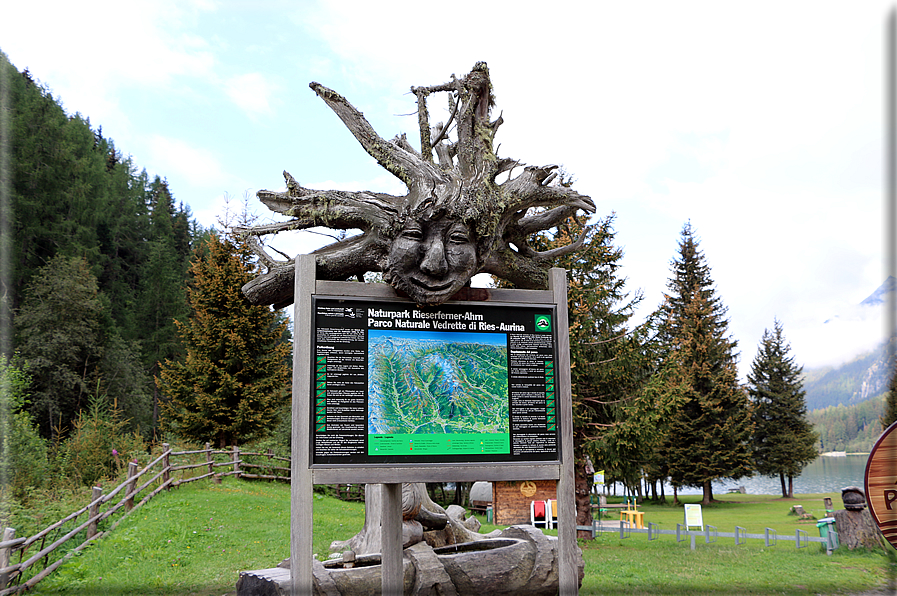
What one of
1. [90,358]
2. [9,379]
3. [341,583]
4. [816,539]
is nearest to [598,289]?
[816,539]

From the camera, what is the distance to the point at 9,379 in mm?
12844

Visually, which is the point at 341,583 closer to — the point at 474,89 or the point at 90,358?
the point at 474,89

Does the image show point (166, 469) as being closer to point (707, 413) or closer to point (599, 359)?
point (599, 359)

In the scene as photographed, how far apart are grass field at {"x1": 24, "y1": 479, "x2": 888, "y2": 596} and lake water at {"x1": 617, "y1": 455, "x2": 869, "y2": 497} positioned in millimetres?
21346

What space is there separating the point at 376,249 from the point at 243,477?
1722 centimetres

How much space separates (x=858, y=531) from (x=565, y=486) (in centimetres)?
931

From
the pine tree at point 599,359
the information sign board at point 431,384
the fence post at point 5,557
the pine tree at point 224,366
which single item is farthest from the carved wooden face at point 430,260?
the pine tree at point 224,366

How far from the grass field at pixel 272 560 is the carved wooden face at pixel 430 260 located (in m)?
4.91

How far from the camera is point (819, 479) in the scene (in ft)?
111

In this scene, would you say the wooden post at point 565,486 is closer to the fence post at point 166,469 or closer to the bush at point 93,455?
the fence post at point 166,469

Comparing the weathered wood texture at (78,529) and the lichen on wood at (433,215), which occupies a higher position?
the lichen on wood at (433,215)

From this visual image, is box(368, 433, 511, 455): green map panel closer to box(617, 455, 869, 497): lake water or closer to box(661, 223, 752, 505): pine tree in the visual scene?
box(661, 223, 752, 505): pine tree

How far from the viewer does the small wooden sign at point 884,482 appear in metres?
3.92

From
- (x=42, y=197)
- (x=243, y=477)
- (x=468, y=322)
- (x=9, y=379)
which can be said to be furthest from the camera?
(x=42, y=197)
